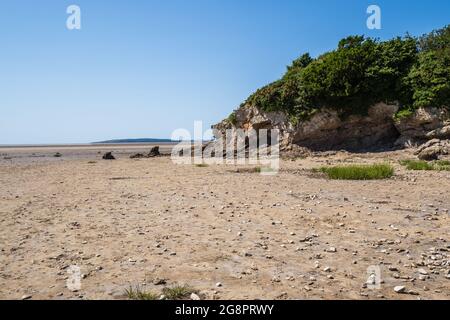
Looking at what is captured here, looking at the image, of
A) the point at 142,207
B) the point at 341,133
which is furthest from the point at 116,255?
the point at 341,133

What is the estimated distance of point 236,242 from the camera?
8297 millimetres

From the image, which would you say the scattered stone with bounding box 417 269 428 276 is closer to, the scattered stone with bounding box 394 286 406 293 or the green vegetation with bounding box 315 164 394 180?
the scattered stone with bounding box 394 286 406 293

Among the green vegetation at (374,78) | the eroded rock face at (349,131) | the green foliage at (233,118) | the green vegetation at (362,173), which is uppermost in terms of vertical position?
the green vegetation at (374,78)

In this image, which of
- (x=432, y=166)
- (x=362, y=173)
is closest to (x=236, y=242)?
(x=362, y=173)

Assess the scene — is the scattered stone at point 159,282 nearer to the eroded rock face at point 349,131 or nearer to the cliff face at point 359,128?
the cliff face at point 359,128

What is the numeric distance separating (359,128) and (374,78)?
4.39 meters

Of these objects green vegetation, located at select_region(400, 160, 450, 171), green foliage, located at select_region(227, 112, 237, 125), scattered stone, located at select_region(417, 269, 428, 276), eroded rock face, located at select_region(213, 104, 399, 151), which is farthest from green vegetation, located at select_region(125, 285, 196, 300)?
green foliage, located at select_region(227, 112, 237, 125)

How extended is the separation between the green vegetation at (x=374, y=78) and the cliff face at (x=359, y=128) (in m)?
0.67

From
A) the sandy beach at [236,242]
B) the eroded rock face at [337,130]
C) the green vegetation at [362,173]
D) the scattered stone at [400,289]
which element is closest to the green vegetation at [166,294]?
the sandy beach at [236,242]

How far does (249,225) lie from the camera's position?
973 centimetres

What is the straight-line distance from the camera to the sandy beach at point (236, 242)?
598 centimetres

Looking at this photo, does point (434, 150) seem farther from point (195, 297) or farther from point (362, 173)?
point (195, 297)

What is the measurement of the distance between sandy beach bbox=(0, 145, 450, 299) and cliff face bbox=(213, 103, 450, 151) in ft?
40.9
